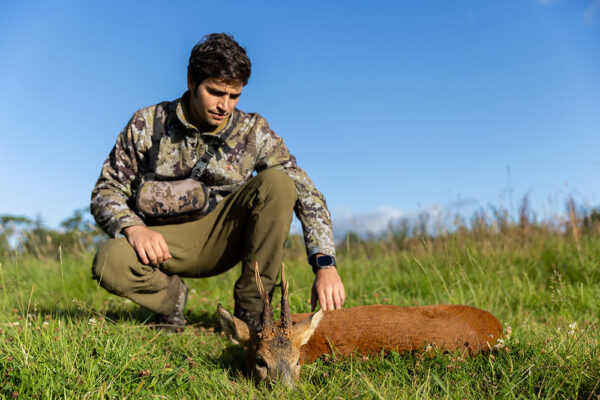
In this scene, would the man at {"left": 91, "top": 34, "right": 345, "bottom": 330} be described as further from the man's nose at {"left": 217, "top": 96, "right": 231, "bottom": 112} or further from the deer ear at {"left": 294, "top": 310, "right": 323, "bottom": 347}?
the deer ear at {"left": 294, "top": 310, "right": 323, "bottom": 347}

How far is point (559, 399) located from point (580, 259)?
424 cm

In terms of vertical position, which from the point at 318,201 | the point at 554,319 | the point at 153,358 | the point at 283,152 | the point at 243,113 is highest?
the point at 243,113

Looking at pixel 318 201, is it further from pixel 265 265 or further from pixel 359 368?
pixel 359 368

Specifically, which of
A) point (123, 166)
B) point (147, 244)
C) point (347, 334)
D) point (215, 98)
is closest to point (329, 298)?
point (347, 334)

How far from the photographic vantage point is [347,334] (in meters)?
3.15

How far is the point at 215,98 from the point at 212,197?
0.93 metres

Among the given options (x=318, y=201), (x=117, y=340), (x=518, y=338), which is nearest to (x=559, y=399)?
(x=518, y=338)

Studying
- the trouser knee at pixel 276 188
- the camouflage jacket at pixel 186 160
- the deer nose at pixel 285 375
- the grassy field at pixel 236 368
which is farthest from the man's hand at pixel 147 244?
the deer nose at pixel 285 375

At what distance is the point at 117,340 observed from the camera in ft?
10.1

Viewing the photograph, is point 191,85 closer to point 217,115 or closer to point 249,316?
point 217,115

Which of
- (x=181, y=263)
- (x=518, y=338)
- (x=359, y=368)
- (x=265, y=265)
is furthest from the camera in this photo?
(x=181, y=263)

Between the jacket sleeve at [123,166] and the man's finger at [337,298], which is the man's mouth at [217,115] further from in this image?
the man's finger at [337,298]

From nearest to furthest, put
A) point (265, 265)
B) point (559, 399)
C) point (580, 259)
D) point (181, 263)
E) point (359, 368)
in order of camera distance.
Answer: point (559, 399) → point (359, 368) → point (265, 265) → point (181, 263) → point (580, 259)

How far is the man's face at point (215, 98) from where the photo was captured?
13.3 feet
